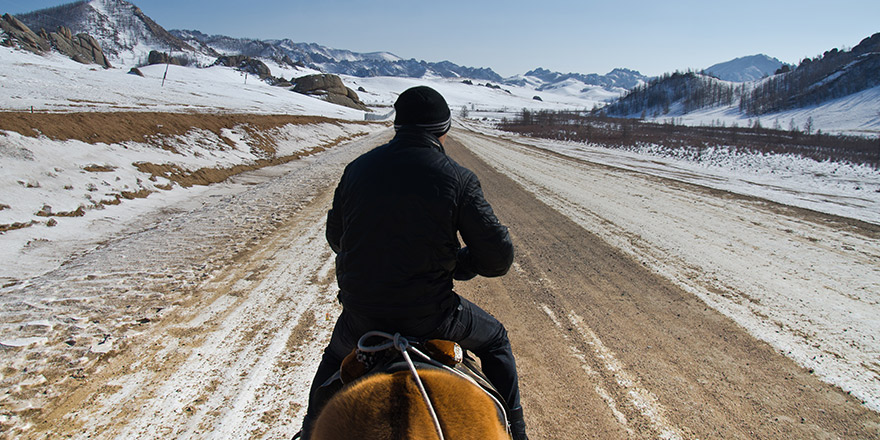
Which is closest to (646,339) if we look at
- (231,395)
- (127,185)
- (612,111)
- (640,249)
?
(640,249)

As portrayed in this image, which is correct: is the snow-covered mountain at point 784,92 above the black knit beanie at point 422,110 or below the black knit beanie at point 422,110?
above

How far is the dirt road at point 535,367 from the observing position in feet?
9.82

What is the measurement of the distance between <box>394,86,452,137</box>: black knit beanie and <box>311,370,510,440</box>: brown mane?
1067 millimetres

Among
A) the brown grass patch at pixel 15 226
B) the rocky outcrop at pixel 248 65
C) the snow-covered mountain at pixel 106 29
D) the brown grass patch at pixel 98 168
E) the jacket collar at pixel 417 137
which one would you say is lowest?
the brown grass patch at pixel 15 226

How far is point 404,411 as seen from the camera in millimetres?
1401

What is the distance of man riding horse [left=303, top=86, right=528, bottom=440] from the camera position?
1755 millimetres

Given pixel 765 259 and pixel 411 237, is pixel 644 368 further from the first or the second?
pixel 765 259

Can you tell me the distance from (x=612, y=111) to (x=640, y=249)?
605 ft

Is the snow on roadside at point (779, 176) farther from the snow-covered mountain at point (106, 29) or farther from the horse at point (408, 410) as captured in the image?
the snow-covered mountain at point (106, 29)

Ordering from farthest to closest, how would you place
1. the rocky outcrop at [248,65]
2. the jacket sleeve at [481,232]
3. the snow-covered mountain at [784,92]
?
the rocky outcrop at [248,65] → the snow-covered mountain at [784,92] → the jacket sleeve at [481,232]

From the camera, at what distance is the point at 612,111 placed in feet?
567

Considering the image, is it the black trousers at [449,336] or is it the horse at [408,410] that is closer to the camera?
the horse at [408,410]

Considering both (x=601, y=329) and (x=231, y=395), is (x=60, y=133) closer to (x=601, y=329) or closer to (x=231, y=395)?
(x=231, y=395)

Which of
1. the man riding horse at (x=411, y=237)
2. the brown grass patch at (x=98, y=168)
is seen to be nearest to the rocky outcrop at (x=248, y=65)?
the brown grass patch at (x=98, y=168)
